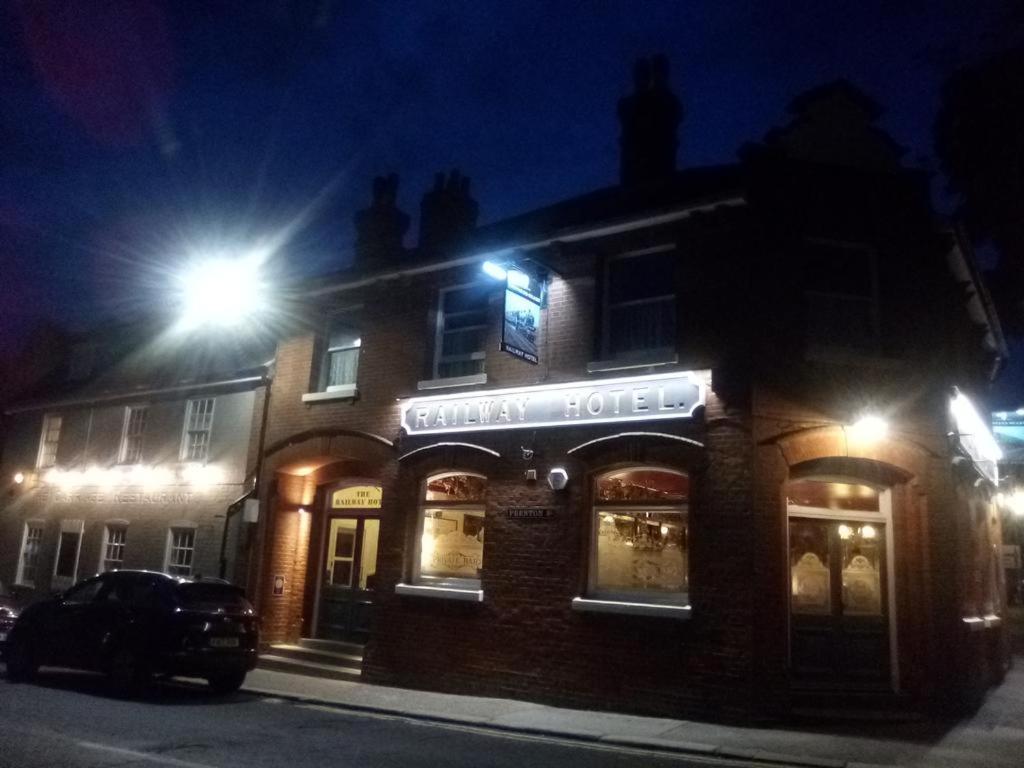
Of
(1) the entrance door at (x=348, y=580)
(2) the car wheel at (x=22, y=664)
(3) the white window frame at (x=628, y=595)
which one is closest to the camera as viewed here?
(3) the white window frame at (x=628, y=595)

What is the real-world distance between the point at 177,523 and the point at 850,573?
44.8 ft

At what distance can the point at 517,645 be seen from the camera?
12.5 m

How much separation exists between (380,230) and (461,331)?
3.35 meters

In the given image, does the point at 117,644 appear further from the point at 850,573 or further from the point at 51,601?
the point at 850,573

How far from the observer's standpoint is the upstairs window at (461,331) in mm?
14430

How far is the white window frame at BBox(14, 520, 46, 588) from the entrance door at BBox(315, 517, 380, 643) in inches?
401

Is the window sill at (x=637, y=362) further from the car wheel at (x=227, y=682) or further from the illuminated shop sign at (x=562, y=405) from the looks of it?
the car wheel at (x=227, y=682)

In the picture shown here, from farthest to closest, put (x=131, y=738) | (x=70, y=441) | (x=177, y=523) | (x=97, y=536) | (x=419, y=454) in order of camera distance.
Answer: (x=70, y=441)
(x=97, y=536)
(x=177, y=523)
(x=419, y=454)
(x=131, y=738)

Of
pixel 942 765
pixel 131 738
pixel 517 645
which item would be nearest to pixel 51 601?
pixel 131 738

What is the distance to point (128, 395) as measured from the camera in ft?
67.7

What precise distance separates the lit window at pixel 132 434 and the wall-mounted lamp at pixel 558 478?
1202 cm

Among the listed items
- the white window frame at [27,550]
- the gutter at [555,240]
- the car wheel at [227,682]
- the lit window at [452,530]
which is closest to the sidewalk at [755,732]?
the car wheel at [227,682]

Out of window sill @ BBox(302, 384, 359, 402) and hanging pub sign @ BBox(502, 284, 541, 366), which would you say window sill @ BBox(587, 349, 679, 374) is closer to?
hanging pub sign @ BBox(502, 284, 541, 366)

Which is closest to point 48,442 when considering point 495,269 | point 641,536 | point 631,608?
point 495,269
